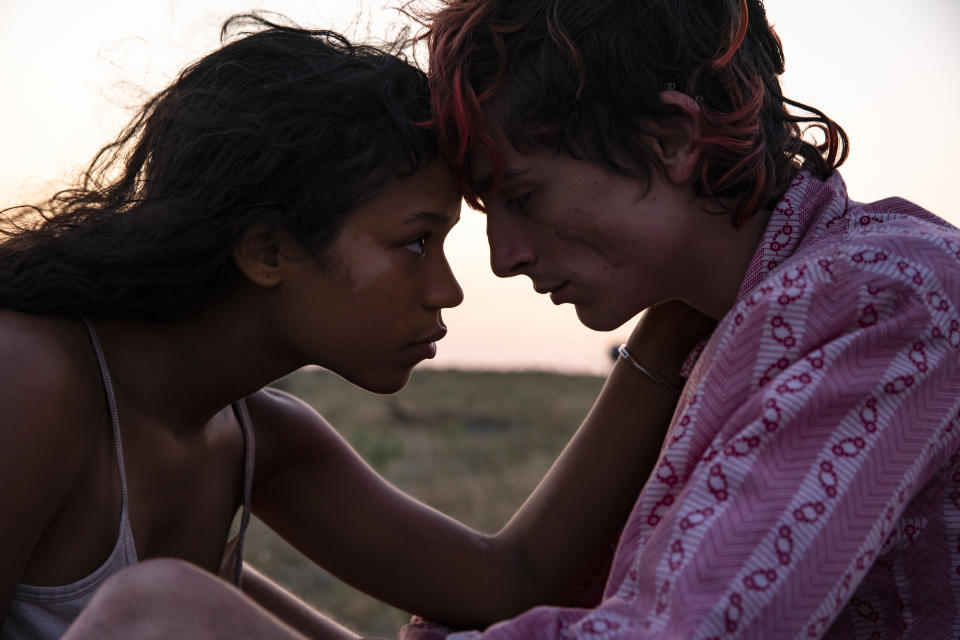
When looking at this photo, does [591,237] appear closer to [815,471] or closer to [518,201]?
[518,201]

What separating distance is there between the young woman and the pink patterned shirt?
0.77 m

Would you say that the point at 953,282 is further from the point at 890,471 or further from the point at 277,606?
the point at 277,606

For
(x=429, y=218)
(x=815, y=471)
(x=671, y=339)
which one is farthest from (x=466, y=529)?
(x=815, y=471)

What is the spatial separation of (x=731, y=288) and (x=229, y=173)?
4.04ft

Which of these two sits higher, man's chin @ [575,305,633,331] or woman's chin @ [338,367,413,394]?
man's chin @ [575,305,633,331]

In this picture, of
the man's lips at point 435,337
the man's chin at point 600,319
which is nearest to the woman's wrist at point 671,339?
the man's chin at point 600,319

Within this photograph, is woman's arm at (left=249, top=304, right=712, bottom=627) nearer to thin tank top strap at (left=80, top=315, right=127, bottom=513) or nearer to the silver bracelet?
the silver bracelet

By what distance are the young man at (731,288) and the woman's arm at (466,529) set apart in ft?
0.38

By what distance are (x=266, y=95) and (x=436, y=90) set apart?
0.41m

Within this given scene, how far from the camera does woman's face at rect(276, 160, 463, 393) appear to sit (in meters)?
2.53

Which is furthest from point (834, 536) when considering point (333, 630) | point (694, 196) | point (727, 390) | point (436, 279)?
point (333, 630)

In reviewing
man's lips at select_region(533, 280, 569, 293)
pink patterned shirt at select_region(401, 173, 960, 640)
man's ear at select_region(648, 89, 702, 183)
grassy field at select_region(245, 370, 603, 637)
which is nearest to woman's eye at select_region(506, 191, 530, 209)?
man's lips at select_region(533, 280, 569, 293)

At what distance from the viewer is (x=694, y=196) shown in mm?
2533

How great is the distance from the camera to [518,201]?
8.45 feet
